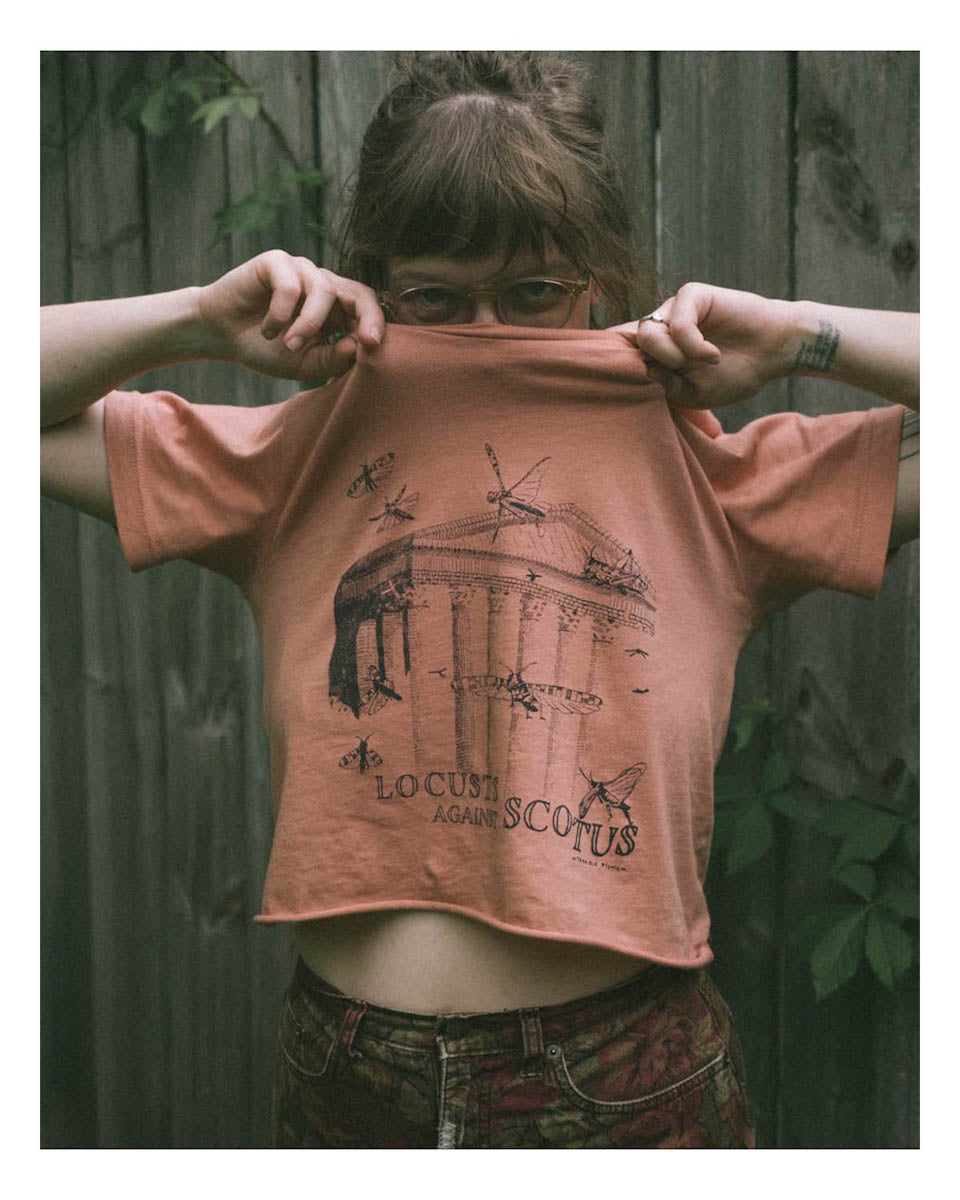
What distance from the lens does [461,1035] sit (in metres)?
1.16

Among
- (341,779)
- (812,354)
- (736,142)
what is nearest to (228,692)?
(341,779)

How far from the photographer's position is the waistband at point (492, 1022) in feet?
3.81

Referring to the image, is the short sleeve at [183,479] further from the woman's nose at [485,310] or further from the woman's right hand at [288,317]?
the woman's nose at [485,310]

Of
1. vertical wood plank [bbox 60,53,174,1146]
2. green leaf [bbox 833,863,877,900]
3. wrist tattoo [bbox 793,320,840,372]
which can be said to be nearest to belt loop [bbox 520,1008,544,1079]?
green leaf [bbox 833,863,877,900]

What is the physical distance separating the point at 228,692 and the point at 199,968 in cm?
54

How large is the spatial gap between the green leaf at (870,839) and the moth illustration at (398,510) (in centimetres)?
95

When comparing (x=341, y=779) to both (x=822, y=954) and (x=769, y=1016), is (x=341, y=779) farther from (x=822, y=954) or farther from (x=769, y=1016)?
(x=769, y=1016)

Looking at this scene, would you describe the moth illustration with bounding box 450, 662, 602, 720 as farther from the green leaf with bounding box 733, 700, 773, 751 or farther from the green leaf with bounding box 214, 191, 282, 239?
the green leaf with bounding box 214, 191, 282, 239

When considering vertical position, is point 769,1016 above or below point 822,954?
below

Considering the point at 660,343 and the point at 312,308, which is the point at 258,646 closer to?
the point at 312,308

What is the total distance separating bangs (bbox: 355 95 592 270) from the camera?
118cm

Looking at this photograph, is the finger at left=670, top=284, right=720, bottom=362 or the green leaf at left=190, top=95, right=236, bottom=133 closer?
the finger at left=670, top=284, right=720, bottom=362

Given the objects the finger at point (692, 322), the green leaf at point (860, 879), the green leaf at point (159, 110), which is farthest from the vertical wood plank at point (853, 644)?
the green leaf at point (159, 110)

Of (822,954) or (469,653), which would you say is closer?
(469,653)
